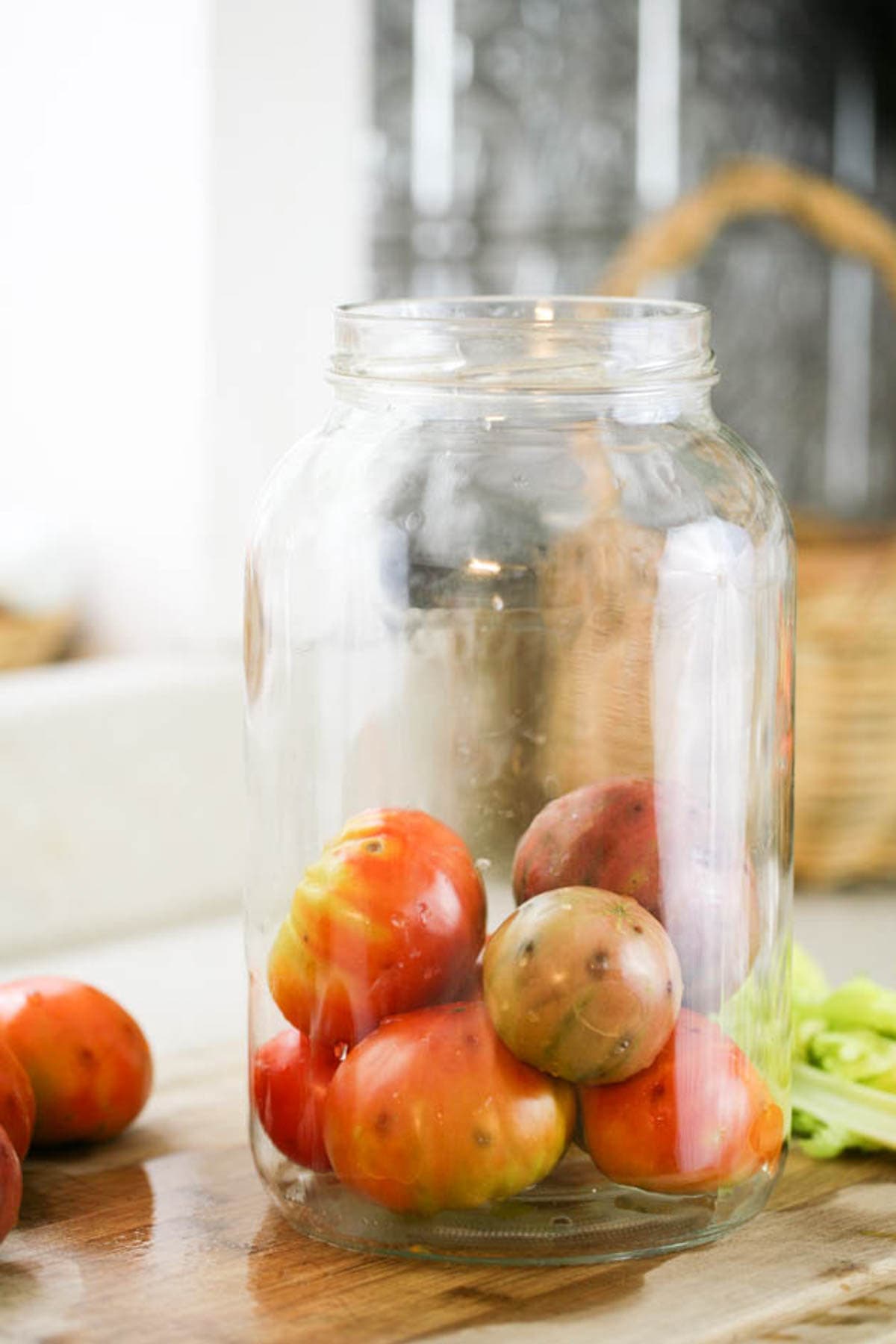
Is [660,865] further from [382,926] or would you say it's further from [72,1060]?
[72,1060]

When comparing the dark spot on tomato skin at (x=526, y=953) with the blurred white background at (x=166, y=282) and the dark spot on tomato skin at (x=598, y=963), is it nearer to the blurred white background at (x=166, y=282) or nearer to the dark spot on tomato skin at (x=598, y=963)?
the dark spot on tomato skin at (x=598, y=963)

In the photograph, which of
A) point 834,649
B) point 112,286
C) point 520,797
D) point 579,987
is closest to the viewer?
point 579,987

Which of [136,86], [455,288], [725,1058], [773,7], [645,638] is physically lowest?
[725,1058]

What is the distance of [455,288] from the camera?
230 cm

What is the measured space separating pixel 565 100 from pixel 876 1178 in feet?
5.96

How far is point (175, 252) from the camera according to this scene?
5.74 feet

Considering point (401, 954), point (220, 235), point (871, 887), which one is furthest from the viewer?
point (220, 235)

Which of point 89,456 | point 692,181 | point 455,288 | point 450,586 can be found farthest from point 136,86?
point 450,586

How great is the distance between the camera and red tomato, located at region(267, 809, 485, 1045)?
0.63m

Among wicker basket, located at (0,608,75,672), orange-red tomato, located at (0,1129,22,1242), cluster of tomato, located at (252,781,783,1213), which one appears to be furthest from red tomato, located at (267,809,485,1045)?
wicker basket, located at (0,608,75,672)

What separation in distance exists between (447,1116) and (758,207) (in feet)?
3.66

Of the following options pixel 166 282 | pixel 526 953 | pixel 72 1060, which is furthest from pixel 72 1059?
pixel 166 282

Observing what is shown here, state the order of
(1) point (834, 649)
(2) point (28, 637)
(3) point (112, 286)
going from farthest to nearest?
(3) point (112, 286) → (2) point (28, 637) → (1) point (834, 649)

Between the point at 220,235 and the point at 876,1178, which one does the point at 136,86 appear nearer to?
the point at 220,235
